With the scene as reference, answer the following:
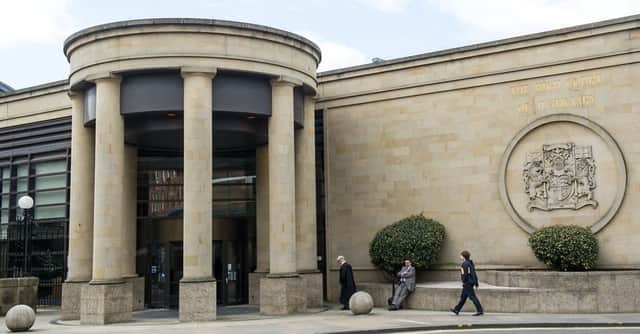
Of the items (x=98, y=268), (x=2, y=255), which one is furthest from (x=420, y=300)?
(x=2, y=255)

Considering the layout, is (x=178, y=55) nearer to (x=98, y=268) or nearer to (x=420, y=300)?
(x=98, y=268)

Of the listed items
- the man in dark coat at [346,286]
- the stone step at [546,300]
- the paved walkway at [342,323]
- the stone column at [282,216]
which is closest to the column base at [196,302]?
the paved walkway at [342,323]

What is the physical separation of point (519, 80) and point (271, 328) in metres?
12.5

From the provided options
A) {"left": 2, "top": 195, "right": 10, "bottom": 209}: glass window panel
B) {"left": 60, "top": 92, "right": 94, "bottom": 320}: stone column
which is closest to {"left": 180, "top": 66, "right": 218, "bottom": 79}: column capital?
{"left": 60, "top": 92, "right": 94, "bottom": 320}: stone column

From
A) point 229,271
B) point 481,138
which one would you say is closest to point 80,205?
point 229,271

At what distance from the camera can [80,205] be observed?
80.1 feet

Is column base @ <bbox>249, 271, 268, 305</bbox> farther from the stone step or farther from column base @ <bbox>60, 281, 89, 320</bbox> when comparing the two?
the stone step

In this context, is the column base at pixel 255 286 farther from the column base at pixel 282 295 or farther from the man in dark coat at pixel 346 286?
the column base at pixel 282 295

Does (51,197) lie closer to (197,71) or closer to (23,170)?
(23,170)

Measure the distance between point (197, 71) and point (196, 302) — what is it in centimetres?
688

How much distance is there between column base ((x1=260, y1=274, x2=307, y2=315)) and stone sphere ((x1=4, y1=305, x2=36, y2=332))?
6.89m

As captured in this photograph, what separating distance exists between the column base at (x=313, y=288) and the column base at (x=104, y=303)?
6.13m

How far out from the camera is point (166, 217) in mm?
27781

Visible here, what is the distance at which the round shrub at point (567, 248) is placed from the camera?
2161 cm
